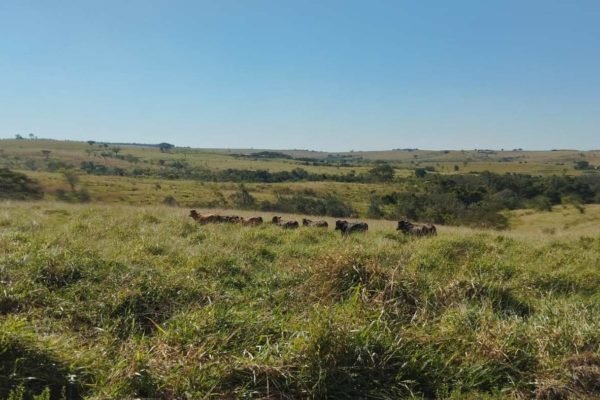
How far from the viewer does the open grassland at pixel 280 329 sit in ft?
12.8

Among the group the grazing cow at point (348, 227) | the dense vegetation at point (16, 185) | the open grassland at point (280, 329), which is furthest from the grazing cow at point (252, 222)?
the dense vegetation at point (16, 185)

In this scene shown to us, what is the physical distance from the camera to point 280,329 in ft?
15.5

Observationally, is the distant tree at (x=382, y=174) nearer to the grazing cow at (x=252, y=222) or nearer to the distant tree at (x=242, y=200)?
the distant tree at (x=242, y=200)

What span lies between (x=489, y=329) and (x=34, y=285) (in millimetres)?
4926

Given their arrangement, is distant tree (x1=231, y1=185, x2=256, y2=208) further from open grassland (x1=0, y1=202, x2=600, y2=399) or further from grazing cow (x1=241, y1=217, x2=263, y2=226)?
open grassland (x1=0, y1=202, x2=600, y2=399)

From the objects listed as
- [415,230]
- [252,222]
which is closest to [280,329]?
[415,230]

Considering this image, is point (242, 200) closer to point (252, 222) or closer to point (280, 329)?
point (252, 222)

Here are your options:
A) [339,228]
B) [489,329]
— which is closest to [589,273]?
[489,329]

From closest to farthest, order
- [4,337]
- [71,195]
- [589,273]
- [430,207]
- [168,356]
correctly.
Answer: [4,337], [168,356], [589,273], [430,207], [71,195]

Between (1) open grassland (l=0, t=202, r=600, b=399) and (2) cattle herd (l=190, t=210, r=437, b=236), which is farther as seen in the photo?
(2) cattle herd (l=190, t=210, r=437, b=236)

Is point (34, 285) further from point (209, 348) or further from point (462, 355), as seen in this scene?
point (462, 355)

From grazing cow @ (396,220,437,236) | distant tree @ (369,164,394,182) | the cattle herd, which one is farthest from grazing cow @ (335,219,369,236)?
distant tree @ (369,164,394,182)

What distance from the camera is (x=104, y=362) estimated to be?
4.09 meters

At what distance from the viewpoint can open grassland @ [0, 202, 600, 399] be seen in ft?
12.8
